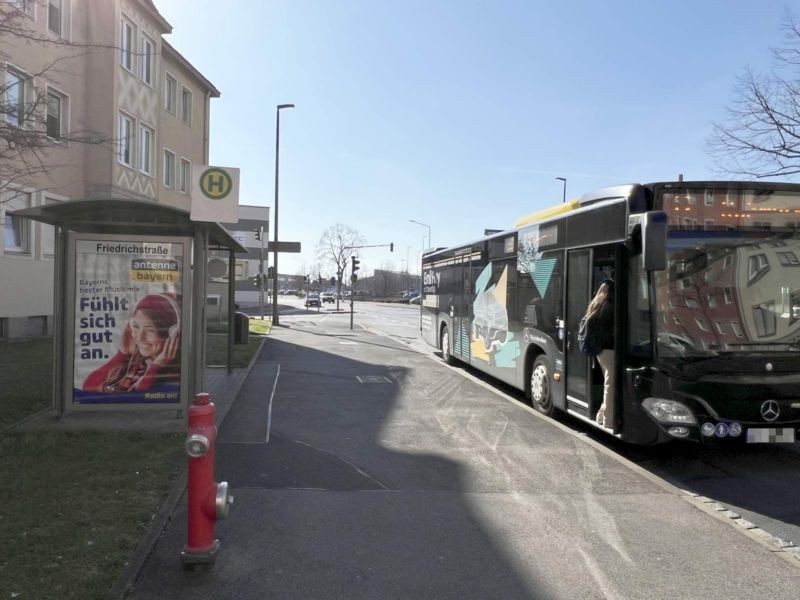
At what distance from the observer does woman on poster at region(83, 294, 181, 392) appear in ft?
26.6

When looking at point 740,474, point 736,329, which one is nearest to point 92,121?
point 736,329

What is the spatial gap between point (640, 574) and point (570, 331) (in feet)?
13.1

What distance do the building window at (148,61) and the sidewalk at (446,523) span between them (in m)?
19.8

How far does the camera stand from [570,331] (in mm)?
7777

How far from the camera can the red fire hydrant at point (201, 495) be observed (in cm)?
383

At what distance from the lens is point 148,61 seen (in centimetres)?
2428

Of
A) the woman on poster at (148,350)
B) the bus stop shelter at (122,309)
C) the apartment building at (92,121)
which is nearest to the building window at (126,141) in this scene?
the apartment building at (92,121)

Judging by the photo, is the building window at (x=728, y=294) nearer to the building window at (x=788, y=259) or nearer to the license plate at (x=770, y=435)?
the building window at (x=788, y=259)

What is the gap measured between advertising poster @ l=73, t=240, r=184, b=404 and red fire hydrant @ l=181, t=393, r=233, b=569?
183 inches

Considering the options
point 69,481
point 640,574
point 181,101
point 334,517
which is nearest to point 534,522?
point 640,574

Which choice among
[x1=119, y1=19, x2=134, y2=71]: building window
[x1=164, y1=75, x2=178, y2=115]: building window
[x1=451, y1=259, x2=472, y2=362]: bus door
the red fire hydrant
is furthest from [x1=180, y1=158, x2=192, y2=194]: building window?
the red fire hydrant

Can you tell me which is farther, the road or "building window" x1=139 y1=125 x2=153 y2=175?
"building window" x1=139 y1=125 x2=153 y2=175

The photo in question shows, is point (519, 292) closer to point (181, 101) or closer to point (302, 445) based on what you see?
point (302, 445)

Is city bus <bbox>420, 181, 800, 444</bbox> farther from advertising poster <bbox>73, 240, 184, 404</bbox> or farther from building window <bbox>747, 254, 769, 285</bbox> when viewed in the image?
advertising poster <bbox>73, 240, 184, 404</bbox>
